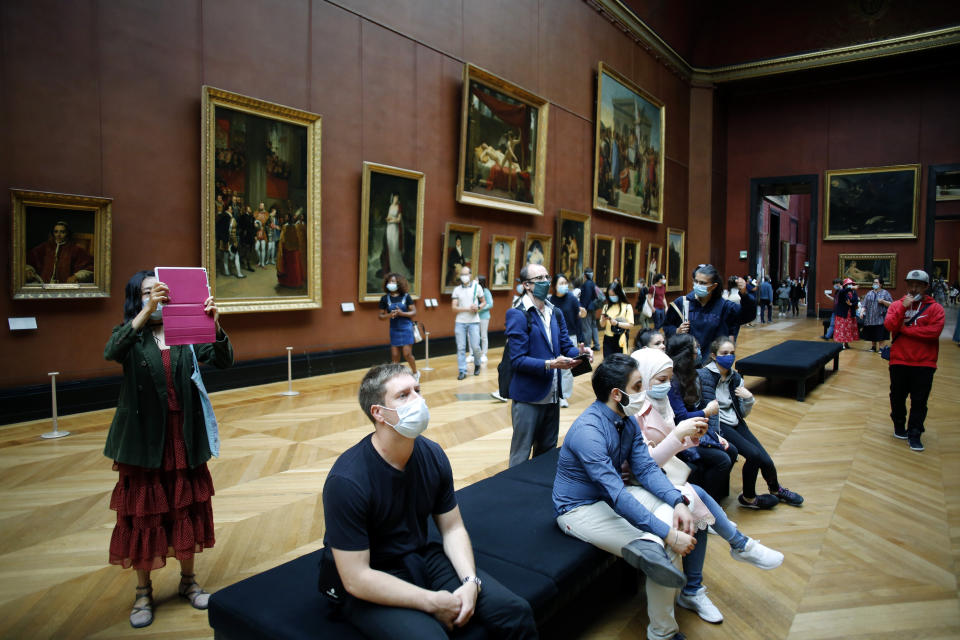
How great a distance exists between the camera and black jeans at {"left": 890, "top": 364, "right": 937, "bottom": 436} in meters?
6.43

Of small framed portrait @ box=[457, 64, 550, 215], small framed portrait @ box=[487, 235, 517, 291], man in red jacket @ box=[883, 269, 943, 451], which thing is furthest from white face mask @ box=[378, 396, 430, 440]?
small framed portrait @ box=[487, 235, 517, 291]

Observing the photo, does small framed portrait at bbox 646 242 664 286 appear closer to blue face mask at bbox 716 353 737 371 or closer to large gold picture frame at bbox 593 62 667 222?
large gold picture frame at bbox 593 62 667 222

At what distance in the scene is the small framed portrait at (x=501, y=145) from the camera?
12.3 meters

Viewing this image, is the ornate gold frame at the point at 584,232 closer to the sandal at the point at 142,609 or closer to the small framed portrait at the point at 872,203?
the small framed portrait at the point at 872,203

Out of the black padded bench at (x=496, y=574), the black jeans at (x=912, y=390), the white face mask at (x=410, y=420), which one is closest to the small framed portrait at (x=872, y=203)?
the black jeans at (x=912, y=390)

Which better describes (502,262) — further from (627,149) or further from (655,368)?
(655,368)

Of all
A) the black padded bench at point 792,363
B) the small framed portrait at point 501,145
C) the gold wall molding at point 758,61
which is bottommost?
the black padded bench at point 792,363

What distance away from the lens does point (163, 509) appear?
→ 3158 mm

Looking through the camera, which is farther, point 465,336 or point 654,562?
point 465,336

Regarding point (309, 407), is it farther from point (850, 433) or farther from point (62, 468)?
point (850, 433)

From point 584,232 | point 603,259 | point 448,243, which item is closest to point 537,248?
point 584,232

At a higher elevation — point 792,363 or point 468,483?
point 792,363

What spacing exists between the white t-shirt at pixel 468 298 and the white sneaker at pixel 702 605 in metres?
7.41

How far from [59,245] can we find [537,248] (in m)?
10.3
